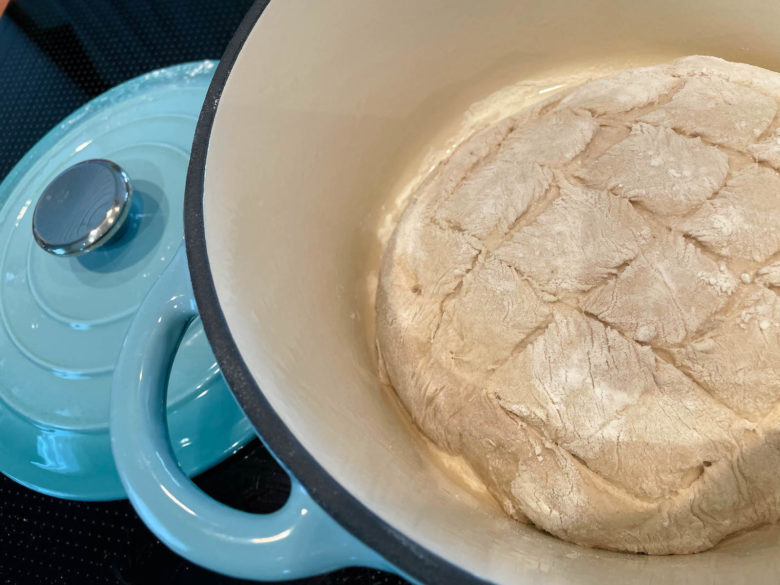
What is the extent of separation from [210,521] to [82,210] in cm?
67

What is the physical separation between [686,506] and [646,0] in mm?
834

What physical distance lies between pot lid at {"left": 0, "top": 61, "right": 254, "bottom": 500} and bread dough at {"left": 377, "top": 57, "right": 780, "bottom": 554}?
340mm

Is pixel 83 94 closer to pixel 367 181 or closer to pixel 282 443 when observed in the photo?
pixel 367 181

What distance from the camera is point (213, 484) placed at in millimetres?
943

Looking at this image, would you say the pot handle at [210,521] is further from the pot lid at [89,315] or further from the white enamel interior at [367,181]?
the pot lid at [89,315]

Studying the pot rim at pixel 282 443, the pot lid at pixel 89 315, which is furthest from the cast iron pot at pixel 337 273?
the pot lid at pixel 89 315

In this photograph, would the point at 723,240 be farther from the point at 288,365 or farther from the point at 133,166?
the point at 133,166

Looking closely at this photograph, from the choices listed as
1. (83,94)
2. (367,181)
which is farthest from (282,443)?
(83,94)

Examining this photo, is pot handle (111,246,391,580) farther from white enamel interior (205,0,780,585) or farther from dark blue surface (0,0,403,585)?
dark blue surface (0,0,403,585)

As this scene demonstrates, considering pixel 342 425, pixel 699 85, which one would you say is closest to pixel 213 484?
pixel 342 425

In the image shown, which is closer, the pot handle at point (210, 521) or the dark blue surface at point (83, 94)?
the pot handle at point (210, 521)

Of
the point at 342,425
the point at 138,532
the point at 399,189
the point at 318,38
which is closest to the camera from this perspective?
the point at 342,425

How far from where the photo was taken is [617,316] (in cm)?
71

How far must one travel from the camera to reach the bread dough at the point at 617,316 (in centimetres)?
67
